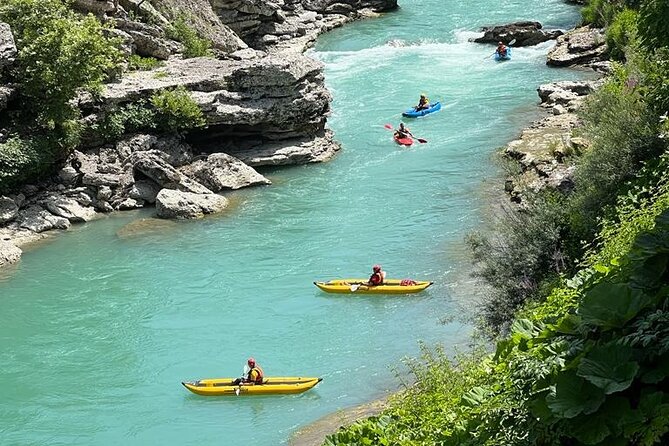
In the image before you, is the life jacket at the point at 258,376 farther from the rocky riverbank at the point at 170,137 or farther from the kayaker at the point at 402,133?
the kayaker at the point at 402,133

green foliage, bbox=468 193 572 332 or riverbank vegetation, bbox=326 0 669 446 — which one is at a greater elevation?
riverbank vegetation, bbox=326 0 669 446

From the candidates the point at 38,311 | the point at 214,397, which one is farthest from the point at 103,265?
the point at 214,397

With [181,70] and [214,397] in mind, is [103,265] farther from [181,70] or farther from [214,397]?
[181,70]

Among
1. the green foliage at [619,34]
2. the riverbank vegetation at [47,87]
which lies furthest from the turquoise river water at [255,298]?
the green foliage at [619,34]

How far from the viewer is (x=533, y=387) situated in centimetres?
616

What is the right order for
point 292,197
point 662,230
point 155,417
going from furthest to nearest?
point 292,197 < point 155,417 < point 662,230

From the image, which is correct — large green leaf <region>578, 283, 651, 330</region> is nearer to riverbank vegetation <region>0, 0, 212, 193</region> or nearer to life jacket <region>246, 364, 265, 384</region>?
life jacket <region>246, 364, 265, 384</region>

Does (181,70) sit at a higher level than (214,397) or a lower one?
higher

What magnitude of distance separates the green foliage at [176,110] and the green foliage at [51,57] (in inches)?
87.2

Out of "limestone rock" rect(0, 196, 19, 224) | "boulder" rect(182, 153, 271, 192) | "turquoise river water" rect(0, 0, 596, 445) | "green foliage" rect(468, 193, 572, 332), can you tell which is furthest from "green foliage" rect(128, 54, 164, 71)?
"green foliage" rect(468, 193, 572, 332)

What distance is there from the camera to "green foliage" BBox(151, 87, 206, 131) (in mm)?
27203

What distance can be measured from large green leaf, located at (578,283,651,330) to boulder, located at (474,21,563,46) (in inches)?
1475

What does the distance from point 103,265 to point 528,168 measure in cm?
1235

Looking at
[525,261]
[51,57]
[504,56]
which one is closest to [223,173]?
[51,57]
